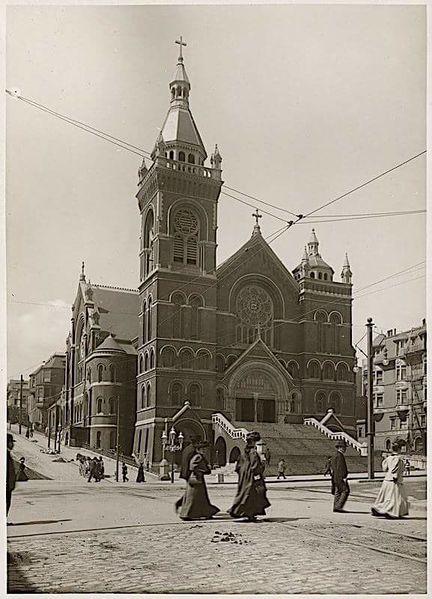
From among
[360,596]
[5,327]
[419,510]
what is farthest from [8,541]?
[419,510]

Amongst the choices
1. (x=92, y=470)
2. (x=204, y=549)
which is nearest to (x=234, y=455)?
(x=204, y=549)

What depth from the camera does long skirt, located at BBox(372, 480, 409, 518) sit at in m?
7.76

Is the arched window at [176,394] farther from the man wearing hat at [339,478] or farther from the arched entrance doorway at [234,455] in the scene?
the man wearing hat at [339,478]

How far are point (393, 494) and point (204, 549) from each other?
2.30m

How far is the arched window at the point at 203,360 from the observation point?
10547 mm

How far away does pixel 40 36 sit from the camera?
7914 millimetres

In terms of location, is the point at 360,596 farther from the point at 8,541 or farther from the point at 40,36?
the point at 40,36

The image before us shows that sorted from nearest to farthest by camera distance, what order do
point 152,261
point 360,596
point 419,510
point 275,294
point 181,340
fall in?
1. point 360,596
2. point 419,510
3. point 152,261
4. point 181,340
5. point 275,294

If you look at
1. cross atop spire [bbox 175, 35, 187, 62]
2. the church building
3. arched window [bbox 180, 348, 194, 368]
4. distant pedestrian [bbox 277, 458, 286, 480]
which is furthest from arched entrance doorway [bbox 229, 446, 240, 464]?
cross atop spire [bbox 175, 35, 187, 62]

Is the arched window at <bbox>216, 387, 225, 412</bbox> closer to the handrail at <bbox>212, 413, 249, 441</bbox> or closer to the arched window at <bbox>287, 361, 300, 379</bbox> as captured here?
the handrail at <bbox>212, 413, 249, 441</bbox>

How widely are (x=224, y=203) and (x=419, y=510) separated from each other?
458cm

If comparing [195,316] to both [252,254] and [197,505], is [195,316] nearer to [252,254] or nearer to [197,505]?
[252,254]

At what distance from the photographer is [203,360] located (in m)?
10.8

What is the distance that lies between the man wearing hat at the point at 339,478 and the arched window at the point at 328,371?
6.34ft
